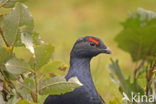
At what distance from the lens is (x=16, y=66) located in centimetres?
134

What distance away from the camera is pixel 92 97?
1639mm

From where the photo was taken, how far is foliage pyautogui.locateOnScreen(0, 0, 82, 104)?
136cm

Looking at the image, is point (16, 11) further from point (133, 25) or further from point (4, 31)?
point (133, 25)

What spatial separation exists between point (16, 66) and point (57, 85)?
6.6 inches

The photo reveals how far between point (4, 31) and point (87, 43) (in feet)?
1.75

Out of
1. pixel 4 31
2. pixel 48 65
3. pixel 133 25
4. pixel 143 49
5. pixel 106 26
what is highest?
pixel 4 31

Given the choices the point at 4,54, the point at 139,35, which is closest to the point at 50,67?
the point at 4,54

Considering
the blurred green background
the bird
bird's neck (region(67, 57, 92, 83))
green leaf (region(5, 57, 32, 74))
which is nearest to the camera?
green leaf (region(5, 57, 32, 74))

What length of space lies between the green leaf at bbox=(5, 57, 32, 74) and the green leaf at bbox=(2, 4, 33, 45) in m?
0.11

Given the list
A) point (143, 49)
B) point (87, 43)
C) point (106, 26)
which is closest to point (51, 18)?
point (106, 26)

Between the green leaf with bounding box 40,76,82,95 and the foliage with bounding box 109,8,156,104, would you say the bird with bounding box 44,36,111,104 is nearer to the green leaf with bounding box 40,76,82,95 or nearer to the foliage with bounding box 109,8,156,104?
the green leaf with bounding box 40,76,82,95

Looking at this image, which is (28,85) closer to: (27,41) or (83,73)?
(27,41)

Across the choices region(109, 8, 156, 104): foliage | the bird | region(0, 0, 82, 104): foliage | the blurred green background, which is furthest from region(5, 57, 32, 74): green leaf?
the blurred green background

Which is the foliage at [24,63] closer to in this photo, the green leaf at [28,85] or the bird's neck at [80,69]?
the green leaf at [28,85]
